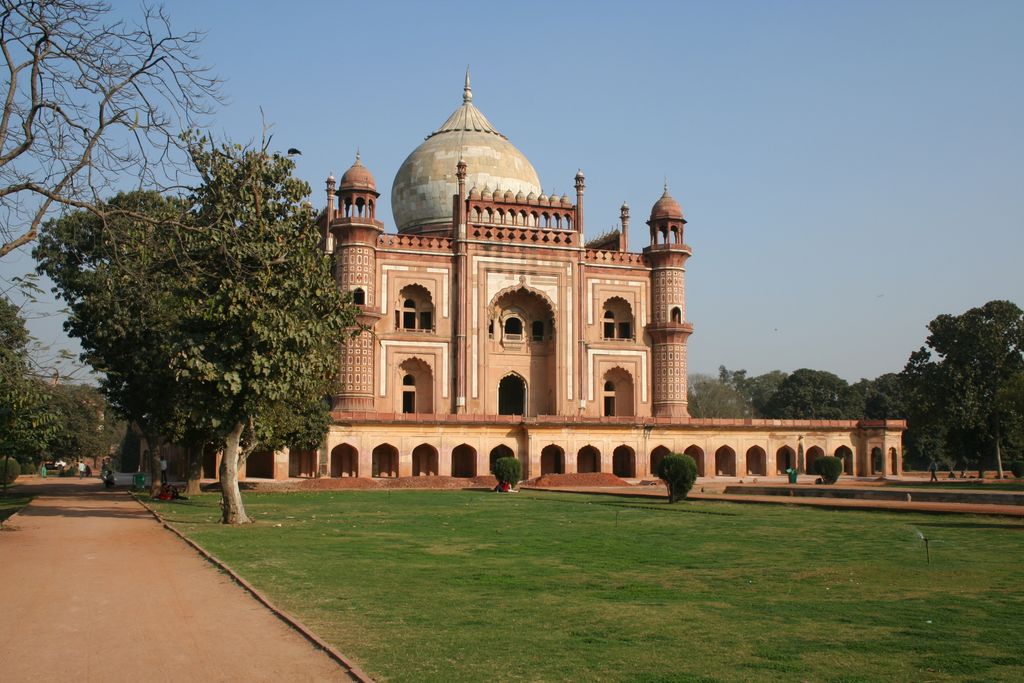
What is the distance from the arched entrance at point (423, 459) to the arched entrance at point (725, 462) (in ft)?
38.4

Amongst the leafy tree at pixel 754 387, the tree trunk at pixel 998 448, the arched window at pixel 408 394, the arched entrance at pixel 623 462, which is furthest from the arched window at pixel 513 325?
the leafy tree at pixel 754 387

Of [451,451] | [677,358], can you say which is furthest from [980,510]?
[677,358]

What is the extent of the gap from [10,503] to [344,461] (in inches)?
523

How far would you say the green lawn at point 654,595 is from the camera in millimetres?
5934

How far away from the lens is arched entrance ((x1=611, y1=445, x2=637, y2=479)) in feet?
126

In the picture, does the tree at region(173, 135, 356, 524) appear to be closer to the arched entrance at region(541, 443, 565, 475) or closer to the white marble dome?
the arched entrance at region(541, 443, 565, 475)

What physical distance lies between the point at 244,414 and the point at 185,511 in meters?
3.31

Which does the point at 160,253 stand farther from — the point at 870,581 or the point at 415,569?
the point at 870,581

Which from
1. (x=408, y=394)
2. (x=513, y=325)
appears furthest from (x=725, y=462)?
(x=408, y=394)

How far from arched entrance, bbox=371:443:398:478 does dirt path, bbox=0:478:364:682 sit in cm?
2321

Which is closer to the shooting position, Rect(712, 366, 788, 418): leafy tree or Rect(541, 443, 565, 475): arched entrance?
Rect(541, 443, 565, 475): arched entrance

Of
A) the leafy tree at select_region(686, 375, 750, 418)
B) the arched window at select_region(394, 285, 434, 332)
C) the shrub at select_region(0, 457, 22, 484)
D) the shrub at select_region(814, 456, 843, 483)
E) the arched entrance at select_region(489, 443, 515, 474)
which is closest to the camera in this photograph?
the shrub at select_region(0, 457, 22, 484)

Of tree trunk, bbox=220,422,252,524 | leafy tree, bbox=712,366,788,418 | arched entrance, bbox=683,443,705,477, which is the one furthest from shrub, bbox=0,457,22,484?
leafy tree, bbox=712,366,788,418

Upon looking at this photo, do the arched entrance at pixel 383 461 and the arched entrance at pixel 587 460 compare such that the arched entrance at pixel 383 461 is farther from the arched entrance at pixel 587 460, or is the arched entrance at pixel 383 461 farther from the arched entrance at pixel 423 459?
the arched entrance at pixel 587 460
